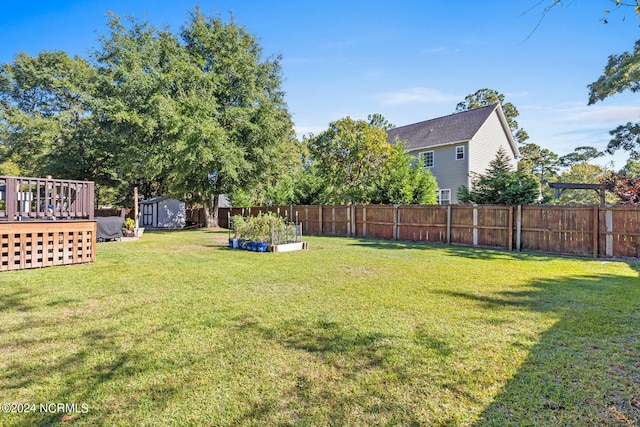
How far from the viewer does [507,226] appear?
36.2 feet

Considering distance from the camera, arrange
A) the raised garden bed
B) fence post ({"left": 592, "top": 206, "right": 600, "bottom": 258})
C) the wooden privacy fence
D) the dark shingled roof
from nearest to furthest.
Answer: the wooden privacy fence
fence post ({"left": 592, "top": 206, "right": 600, "bottom": 258})
the raised garden bed
the dark shingled roof

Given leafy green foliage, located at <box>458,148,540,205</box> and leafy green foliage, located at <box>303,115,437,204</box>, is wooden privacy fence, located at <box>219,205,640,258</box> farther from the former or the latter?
leafy green foliage, located at <box>303,115,437,204</box>

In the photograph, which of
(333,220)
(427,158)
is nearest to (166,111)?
(333,220)

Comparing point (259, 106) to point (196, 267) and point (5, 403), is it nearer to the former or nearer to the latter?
point (196, 267)

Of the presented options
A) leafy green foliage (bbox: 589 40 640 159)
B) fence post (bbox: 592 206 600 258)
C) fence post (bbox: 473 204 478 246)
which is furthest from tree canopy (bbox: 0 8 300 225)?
leafy green foliage (bbox: 589 40 640 159)

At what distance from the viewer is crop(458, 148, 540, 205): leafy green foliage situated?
11.2 meters

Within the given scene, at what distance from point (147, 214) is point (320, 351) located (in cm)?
2633

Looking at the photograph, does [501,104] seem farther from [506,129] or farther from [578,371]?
[578,371]

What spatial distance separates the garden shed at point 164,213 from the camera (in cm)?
2445

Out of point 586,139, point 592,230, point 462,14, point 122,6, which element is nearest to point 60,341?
point 462,14

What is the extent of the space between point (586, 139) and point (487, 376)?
44696mm

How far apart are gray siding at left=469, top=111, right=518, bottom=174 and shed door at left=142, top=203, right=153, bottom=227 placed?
74.5ft

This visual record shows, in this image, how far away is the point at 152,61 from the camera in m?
18.8

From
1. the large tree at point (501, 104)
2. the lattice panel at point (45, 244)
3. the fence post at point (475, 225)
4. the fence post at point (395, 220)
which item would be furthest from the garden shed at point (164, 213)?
the large tree at point (501, 104)
